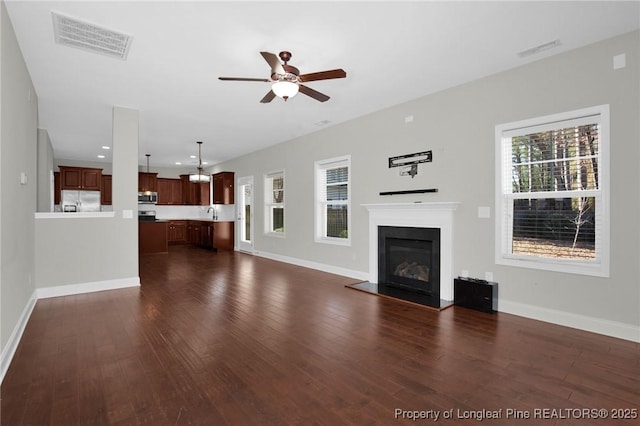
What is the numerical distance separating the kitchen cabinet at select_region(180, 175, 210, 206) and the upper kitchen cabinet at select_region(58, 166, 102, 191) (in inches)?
99.1

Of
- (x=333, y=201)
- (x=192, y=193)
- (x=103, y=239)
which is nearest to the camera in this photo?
(x=103, y=239)

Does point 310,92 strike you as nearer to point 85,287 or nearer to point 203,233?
point 85,287

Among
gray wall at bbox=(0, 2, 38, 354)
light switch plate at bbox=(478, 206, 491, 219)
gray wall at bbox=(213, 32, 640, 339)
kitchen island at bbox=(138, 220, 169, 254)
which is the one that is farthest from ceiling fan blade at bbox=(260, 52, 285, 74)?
kitchen island at bbox=(138, 220, 169, 254)

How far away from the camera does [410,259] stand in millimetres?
4621

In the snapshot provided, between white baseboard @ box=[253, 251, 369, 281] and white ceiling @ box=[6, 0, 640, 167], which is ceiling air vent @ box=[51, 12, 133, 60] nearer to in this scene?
white ceiling @ box=[6, 0, 640, 167]

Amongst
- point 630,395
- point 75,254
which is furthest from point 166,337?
point 630,395

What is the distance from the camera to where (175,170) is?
11.5 metres

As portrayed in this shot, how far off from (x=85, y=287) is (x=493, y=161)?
575 cm

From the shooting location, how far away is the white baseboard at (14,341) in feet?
7.45

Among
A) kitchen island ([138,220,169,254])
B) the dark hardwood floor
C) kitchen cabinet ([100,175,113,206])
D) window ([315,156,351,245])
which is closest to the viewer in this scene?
the dark hardwood floor

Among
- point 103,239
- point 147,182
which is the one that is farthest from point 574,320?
point 147,182

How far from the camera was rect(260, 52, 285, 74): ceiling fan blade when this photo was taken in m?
2.61

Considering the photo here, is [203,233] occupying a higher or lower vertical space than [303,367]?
higher

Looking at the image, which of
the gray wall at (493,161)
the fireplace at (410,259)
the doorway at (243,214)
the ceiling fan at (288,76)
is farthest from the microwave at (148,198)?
the ceiling fan at (288,76)
